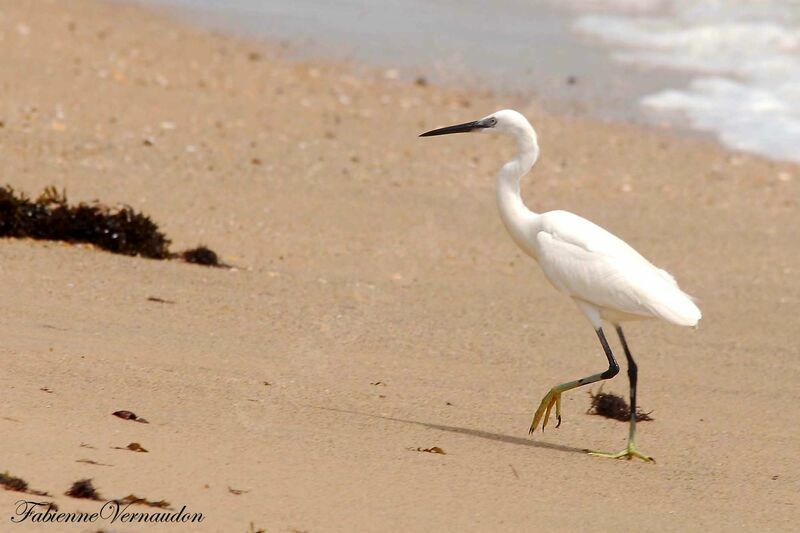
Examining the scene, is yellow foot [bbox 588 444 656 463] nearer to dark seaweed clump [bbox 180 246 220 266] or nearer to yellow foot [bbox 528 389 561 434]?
yellow foot [bbox 528 389 561 434]

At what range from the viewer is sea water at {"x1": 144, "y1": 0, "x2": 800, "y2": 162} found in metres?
15.4

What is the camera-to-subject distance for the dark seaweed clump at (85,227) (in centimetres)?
804

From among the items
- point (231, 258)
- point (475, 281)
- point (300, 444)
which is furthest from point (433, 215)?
point (300, 444)

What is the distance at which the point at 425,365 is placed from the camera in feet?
22.9

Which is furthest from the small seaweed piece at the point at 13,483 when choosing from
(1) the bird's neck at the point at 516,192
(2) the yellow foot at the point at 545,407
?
(1) the bird's neck at the point at 516,192

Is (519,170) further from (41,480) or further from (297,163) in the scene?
(297,163)

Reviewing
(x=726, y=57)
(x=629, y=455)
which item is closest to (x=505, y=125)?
(x=629, y=455)

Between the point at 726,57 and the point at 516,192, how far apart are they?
14.3 m

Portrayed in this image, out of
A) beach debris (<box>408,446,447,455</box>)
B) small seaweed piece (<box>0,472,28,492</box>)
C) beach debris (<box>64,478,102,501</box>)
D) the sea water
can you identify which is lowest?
beach debris (<box>408,446,447,455</box>)

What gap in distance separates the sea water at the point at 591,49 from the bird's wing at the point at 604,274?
8.13 m

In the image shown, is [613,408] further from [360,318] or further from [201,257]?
[201,257]

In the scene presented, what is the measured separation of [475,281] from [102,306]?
2.85m

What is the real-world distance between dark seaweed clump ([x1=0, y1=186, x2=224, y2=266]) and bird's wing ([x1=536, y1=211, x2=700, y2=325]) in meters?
2.88

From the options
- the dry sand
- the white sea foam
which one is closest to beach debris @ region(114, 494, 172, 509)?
the dry sand
